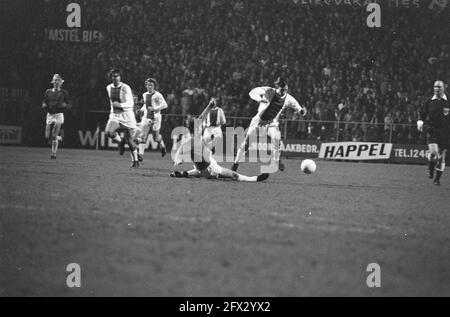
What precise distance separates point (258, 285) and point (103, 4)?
29.0 metres

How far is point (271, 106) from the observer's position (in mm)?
17891

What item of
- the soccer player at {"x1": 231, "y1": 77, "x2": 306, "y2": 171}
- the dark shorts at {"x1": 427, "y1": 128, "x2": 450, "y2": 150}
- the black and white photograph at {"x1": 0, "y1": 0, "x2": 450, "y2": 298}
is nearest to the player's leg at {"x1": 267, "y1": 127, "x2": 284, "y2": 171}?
the soccer player at {"x1": 231, "y1": 77, "x2": 306, "y2": 171}

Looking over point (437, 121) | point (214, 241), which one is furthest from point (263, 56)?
point (214, 241)

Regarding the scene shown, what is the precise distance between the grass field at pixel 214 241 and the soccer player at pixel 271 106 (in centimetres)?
481

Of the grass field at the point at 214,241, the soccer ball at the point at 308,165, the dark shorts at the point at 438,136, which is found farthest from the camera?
the soccer ball at the point at 308,165

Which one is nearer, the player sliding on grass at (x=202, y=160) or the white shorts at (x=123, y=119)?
the player sliding on grass at (x=202, y=160)

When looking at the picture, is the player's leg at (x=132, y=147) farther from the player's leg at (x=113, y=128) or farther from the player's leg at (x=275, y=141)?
the player's leg at (x=275, y=141)

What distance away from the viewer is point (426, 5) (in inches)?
1300

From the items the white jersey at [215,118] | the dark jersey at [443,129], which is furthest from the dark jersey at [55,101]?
the dark jersey at [443,129]

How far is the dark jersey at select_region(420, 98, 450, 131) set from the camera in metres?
16.8

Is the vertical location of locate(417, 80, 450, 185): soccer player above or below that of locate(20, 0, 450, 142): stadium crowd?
below

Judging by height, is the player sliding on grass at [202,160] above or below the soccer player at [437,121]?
below

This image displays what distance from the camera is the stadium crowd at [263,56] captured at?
29734 millimetres

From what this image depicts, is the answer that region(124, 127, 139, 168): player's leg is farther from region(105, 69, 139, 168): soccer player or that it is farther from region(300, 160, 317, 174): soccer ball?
region(300, 160, 317, 174): soccer ball
